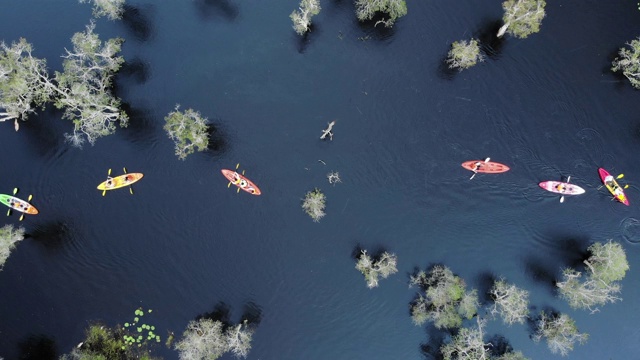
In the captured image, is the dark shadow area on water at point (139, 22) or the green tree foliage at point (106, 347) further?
the dark shadow area on water at point (139, 22)

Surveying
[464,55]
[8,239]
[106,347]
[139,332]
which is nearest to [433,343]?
[464,55]

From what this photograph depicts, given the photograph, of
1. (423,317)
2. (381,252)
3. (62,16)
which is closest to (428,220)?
(381,252)

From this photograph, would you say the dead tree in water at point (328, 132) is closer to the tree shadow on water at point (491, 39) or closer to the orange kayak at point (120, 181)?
the tree shadow on water at point (491, 39)

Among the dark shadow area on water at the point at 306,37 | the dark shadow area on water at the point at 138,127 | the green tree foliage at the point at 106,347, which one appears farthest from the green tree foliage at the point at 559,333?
the dark shadow area on water at the point at 138,127

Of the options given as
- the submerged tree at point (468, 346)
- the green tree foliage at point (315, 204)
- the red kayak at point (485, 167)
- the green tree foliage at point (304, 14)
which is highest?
the green tree foliage at point (304, 14)

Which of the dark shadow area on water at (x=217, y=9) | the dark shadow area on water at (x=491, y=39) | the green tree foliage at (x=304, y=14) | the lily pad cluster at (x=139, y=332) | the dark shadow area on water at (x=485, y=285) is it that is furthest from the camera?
the dark shadow area on water at (x=217, y=9)
